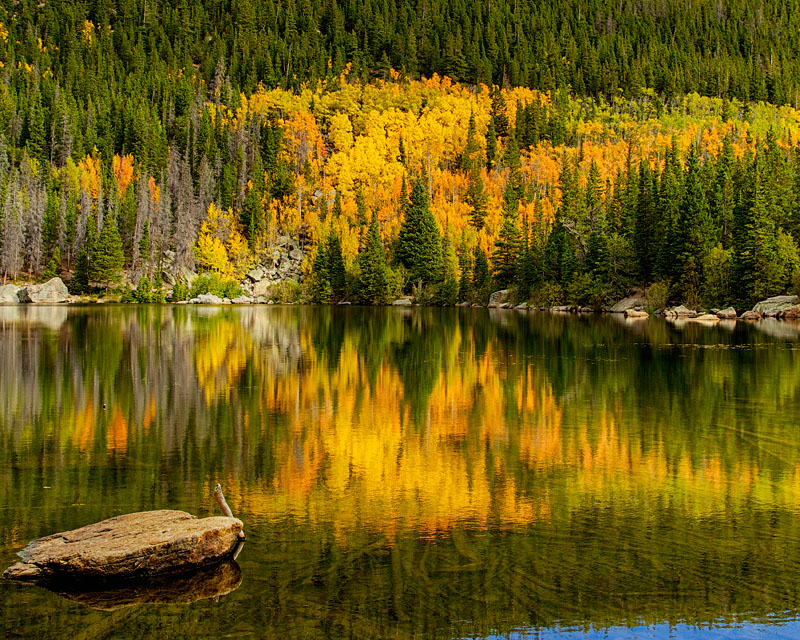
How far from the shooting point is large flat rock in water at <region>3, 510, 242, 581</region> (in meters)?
8.68

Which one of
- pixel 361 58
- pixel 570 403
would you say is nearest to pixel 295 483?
pixel 570 403

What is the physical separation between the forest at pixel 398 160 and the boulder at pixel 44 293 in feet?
23.8

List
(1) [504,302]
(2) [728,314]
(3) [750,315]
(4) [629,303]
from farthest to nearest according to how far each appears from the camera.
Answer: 1. (1) [504,302]
2. (4) [629,303]
3. (2) [728,314]
4. (3) [750,315]

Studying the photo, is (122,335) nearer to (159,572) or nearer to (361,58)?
(159,572)

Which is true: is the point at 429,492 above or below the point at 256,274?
below

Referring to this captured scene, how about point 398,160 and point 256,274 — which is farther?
point 398,160

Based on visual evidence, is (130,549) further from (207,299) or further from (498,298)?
(207,299)

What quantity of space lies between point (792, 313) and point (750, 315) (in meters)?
3.35

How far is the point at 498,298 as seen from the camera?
104m

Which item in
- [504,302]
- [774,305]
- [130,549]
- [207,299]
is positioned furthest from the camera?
[207,299]

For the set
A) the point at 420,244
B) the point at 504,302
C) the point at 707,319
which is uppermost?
the point at 420,244

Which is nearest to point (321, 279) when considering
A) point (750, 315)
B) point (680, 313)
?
point (680, 313)

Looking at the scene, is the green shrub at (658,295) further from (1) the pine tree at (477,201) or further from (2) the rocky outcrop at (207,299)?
(2) the rocky outcrop at (207,299)

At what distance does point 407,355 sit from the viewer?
33438mm
